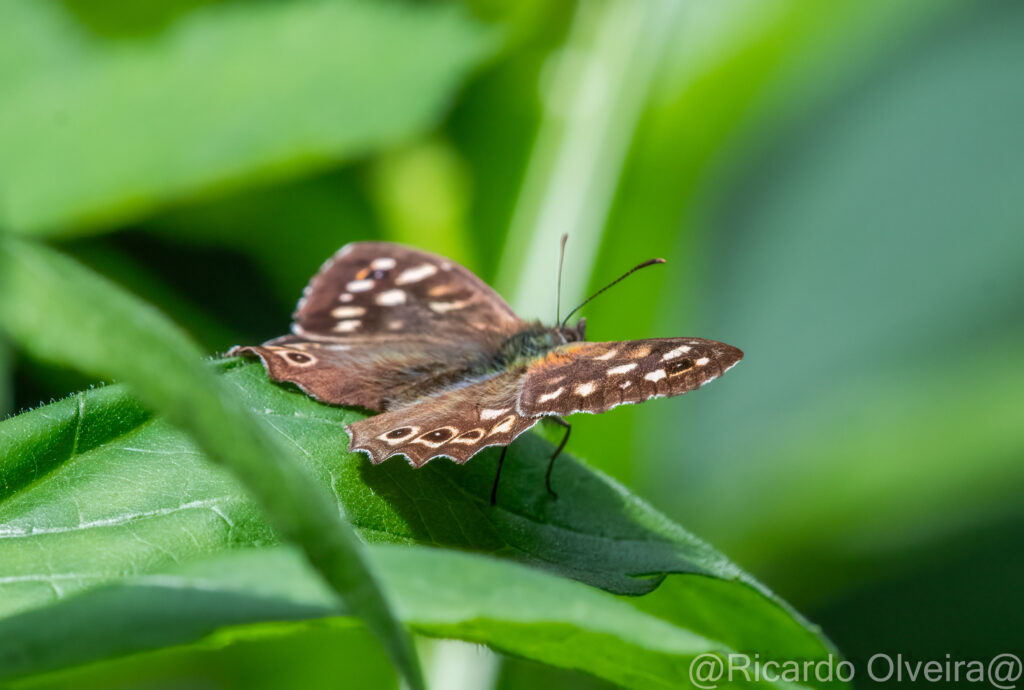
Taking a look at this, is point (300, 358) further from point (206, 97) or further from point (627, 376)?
point (206, 97)

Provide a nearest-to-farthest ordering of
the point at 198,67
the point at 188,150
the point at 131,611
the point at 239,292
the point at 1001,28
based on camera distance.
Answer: the point at 131,611 < the point at 188,150 < the point at 198,67 < the point at 239,292 < the point at 1001,28

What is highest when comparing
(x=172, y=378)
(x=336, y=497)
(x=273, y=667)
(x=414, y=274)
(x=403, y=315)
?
(x=172, y=378)

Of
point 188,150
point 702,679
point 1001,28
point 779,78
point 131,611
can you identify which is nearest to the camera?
point 131,611

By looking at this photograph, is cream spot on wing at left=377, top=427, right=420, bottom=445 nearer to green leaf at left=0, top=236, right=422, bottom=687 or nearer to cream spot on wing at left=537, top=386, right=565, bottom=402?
cream spot on wing at left=537, top=386, right=565, bottom=402

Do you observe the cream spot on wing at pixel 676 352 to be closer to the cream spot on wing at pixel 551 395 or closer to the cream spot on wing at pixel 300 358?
the cream spot on wing at pixel 551 395

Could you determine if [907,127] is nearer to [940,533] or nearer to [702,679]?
[940,533]

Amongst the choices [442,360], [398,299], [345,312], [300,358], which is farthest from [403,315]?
[300,358]

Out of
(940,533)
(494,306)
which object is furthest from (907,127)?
(494,306)

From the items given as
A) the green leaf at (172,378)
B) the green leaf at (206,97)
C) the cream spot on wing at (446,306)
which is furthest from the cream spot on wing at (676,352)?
the green leaf at (206,97)
